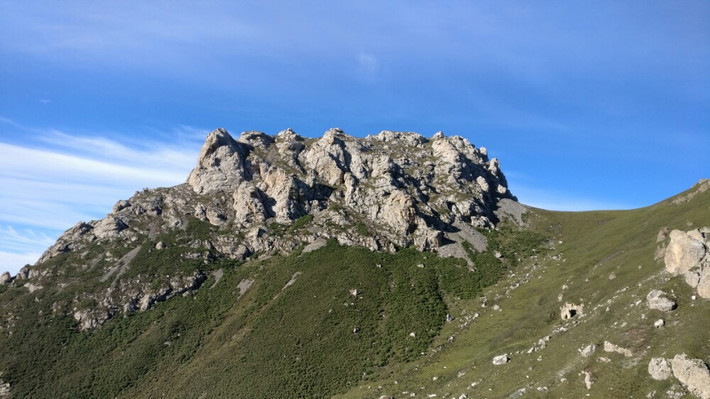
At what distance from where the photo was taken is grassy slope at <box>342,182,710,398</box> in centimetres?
4542

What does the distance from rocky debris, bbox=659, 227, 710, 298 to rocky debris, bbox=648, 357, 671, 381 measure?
13004 mm

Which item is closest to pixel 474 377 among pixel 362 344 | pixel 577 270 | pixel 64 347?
pixel 362 344

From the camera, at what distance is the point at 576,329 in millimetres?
60906

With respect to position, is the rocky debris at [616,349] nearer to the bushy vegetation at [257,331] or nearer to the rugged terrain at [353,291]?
the rugged terrain at [353,291]

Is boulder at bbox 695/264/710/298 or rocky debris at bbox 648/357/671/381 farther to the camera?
boulder at bbox 695/264/710/298

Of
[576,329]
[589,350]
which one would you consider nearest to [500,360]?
[576,329]

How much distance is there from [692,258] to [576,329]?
1782 centimetres

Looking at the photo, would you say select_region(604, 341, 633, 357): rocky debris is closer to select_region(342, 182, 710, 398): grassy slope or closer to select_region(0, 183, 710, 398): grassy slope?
select_region(342, 182, 710, 398): grassy slope

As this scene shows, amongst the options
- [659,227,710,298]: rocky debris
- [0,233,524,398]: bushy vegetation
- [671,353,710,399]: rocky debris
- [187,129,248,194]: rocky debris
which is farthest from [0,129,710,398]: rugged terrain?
[187,129,248,194]: rocky debris

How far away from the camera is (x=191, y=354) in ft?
326

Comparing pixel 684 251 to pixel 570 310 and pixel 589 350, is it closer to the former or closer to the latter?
pixel 589 350

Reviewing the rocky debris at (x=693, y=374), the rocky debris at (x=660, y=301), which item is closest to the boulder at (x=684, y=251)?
the rocky debris at (x=660, y=301)

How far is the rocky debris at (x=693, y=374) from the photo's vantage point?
125 feet

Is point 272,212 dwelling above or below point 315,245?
above
